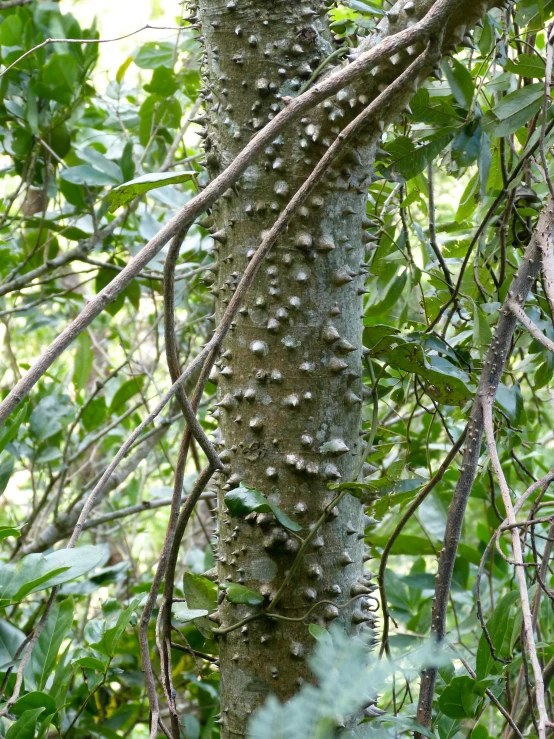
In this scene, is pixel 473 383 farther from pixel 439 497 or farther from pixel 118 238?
pixel 118 238

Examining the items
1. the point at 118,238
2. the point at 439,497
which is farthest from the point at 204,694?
the point at 118,238

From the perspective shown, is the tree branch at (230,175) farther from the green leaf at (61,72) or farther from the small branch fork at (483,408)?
the green leaf at (61,72)

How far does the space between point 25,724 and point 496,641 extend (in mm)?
415

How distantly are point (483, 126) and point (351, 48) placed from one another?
21 cm

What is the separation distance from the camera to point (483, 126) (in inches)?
29.3

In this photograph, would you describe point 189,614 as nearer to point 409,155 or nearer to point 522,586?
point 522,586


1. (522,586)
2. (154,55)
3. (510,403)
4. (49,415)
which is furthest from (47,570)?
(154,55)

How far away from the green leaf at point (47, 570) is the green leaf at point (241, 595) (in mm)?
113

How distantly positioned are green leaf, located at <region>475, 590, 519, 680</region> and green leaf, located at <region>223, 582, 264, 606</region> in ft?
0.66

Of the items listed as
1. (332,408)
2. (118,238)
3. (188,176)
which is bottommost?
(332,408)

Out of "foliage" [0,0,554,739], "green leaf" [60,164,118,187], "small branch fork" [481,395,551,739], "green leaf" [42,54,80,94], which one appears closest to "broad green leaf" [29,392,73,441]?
"foliage" [0,0,554,739]

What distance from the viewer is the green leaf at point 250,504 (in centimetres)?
54

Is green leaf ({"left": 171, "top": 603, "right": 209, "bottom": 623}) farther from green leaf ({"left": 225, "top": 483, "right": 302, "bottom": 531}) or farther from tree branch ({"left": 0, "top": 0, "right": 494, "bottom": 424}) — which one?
tree branch ({"left": 0, "top": 0, "right": 494, "bottom": 424})

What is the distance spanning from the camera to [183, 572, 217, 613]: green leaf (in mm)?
652
